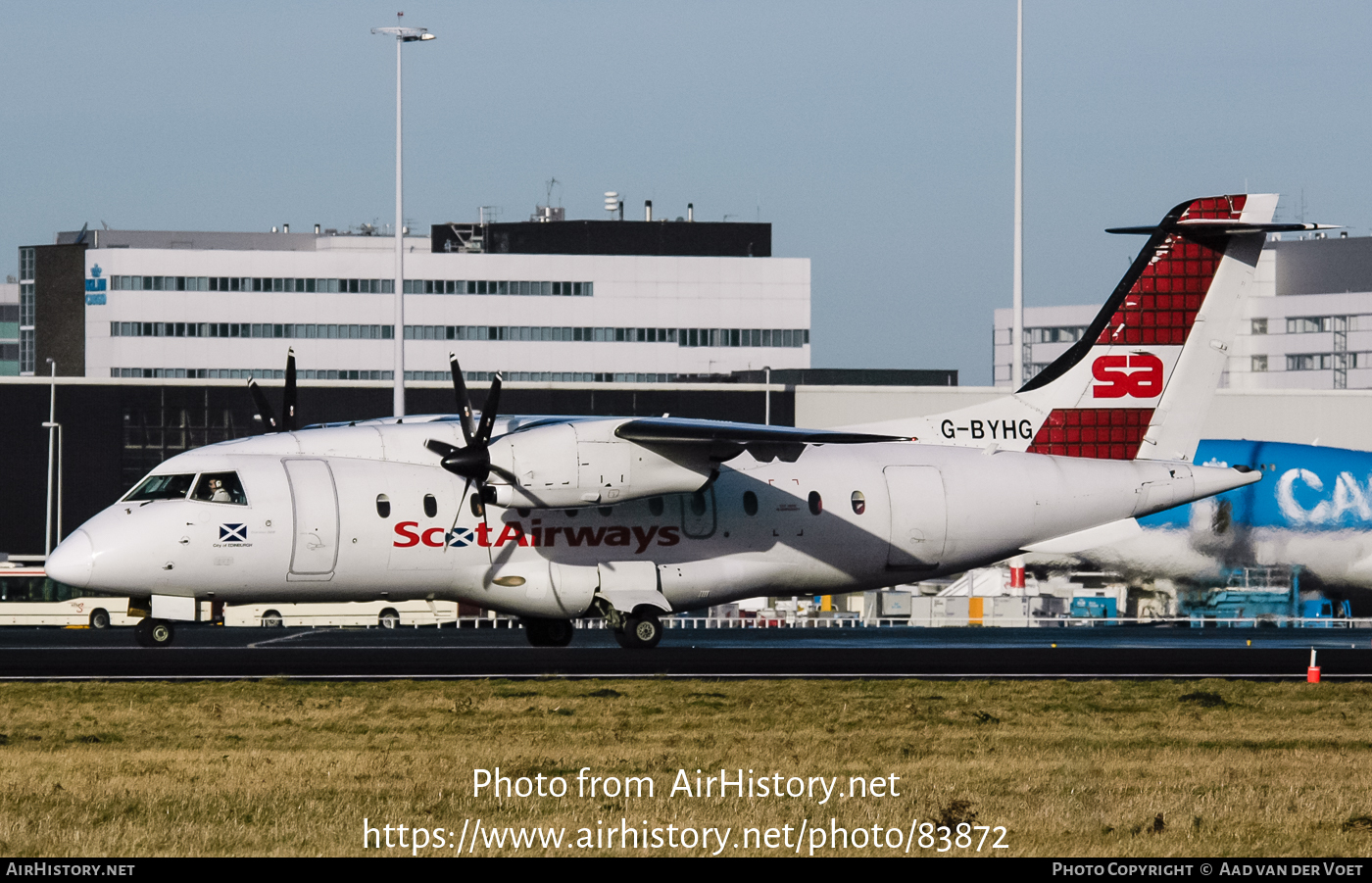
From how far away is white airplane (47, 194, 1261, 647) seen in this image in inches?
1240

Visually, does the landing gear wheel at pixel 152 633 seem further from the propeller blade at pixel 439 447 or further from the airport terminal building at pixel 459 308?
the airport terminal building at pixel 459 308

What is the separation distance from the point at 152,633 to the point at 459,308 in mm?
104317

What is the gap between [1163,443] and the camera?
36656 mm

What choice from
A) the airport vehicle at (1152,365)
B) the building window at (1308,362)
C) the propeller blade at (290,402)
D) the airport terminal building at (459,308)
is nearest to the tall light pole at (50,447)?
the airport terminal building at (459,308)

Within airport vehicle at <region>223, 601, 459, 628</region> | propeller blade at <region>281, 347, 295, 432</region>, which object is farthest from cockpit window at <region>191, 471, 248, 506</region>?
airport vehicle at <region>223, 601, 459, 628</region>

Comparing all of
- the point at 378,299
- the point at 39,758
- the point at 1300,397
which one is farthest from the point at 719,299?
the point at 39,758

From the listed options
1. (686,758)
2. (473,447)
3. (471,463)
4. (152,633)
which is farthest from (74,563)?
(686,758)

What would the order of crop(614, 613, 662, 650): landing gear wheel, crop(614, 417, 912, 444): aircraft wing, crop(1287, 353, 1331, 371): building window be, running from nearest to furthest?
crop(614, 417, 912, 444): aircraft wing
crop(614, 613, 662, 650): landing gear wheel
crop(1287, 353, 1331, 371): building window

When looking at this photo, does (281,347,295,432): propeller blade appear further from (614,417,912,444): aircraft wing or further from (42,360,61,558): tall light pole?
(42,360,61,558): tall light pole

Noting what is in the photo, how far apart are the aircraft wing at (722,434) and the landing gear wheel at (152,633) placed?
9.61 meters

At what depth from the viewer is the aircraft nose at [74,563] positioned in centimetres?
3067

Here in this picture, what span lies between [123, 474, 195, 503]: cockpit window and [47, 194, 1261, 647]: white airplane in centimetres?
5

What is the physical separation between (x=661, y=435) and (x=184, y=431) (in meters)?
66.7

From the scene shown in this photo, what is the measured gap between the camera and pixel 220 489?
104 feet
